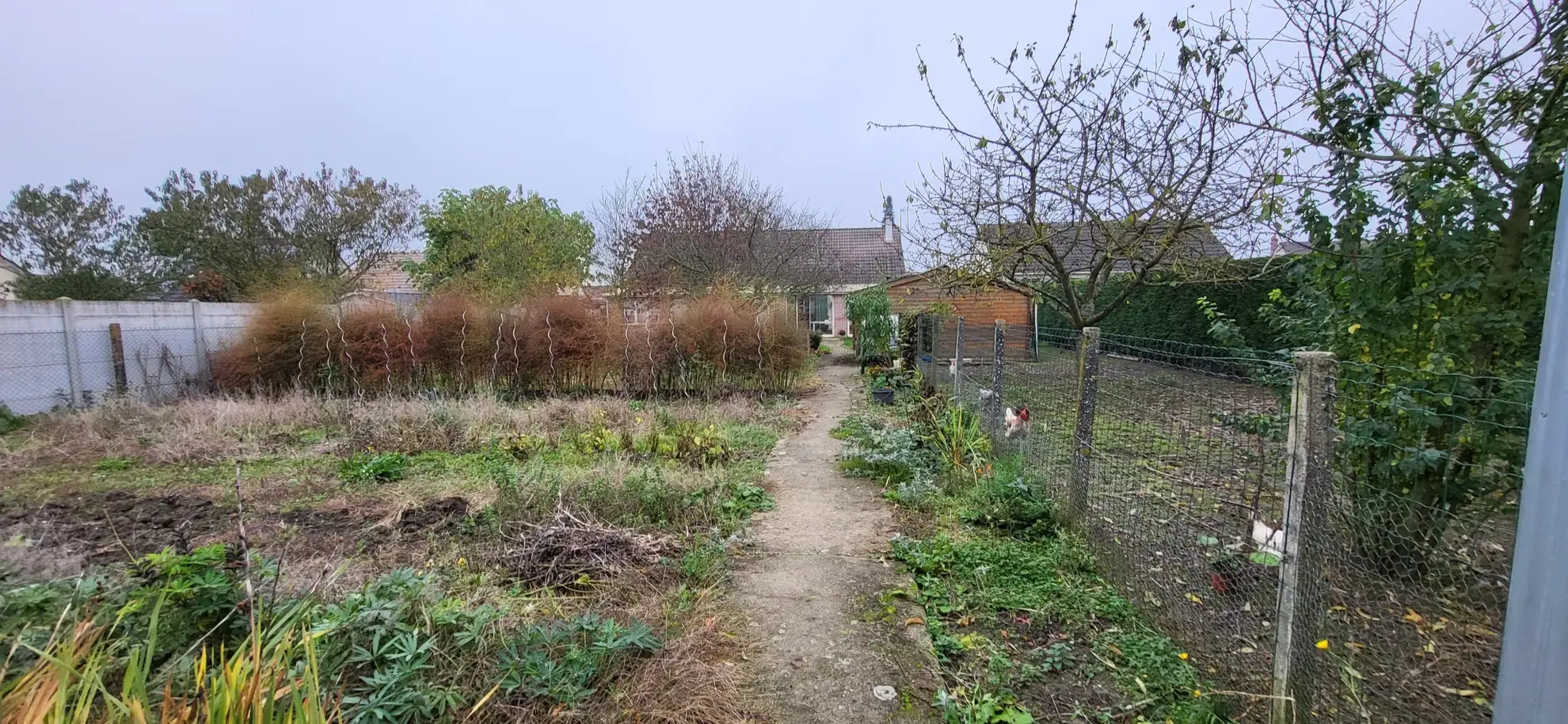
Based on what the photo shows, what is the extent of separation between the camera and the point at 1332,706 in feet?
6.45

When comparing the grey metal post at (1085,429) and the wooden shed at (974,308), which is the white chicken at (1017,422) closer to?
the wooden shed at (974,308)

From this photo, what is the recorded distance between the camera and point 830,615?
299 centimetres

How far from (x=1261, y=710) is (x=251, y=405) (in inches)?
413

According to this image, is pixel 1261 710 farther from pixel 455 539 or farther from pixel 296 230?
pixel 296 230

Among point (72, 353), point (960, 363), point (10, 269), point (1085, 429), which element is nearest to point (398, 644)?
point (1085, 429)

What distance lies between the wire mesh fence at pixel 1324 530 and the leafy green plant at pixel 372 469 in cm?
548

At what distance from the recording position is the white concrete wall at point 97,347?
838 cm

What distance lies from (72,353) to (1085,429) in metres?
12.6

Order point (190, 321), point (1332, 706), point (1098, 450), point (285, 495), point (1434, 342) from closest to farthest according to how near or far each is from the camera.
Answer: point (1332, 706), point (1434, 342), point (1098, 450), point (285, 495), point (190, 321)

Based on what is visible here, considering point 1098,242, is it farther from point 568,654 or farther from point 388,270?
point 388,270

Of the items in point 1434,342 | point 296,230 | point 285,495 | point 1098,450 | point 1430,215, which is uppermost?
point 296,230

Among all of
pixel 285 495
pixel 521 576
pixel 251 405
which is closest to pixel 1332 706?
pixel 521 576

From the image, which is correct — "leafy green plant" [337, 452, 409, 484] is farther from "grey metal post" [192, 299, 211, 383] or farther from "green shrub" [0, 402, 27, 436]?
"grey metal post" [192, 299, 211, 383]

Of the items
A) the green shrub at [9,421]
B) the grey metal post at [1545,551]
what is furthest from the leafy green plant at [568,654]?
the green shrub at [9,421]
